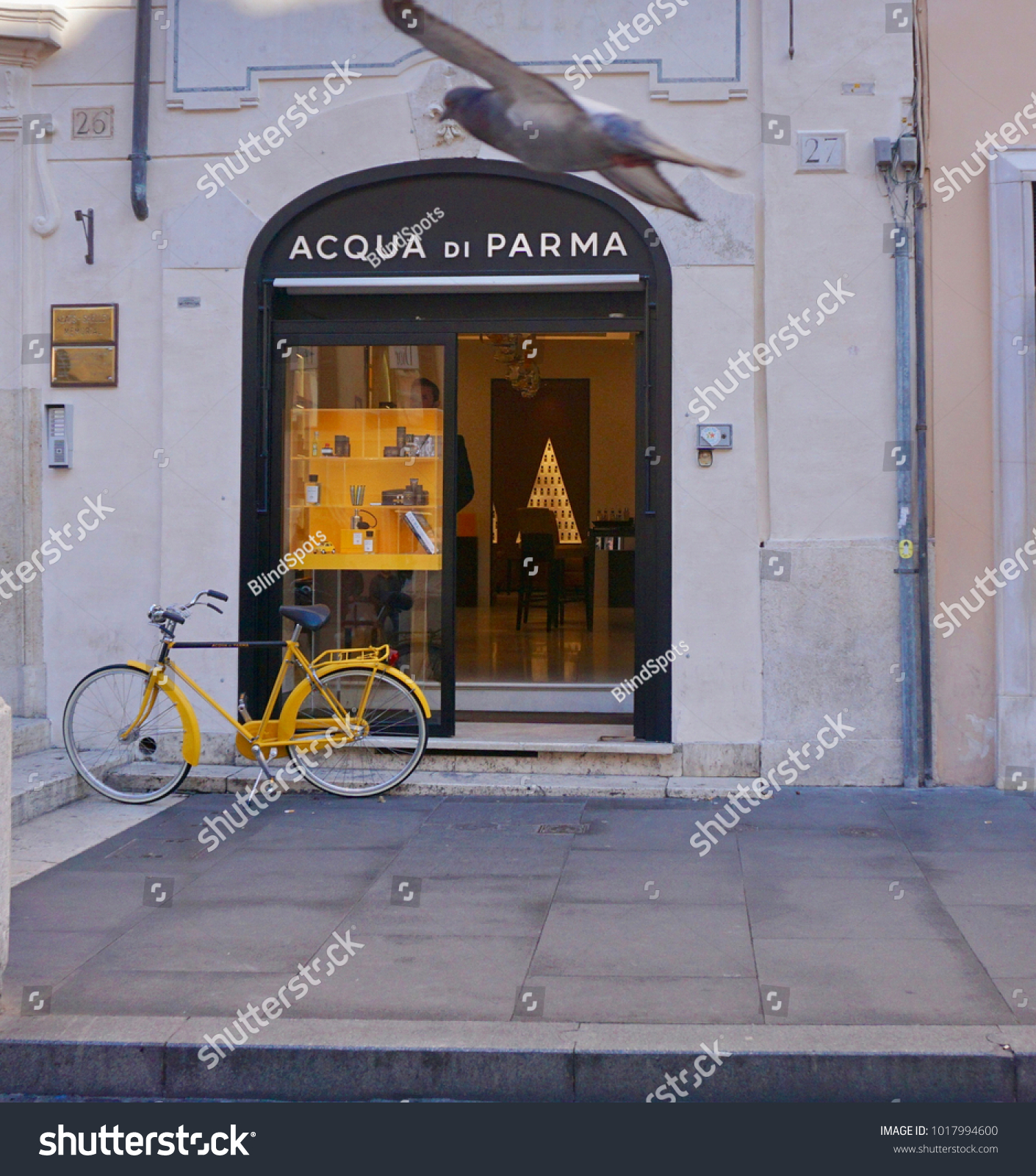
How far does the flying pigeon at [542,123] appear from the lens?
320 inches

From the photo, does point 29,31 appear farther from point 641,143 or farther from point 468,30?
point 641,143

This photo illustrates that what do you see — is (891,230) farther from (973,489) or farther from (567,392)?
(567,392)

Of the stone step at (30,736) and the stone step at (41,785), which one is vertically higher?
the stone step at (30,736)

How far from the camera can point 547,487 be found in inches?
768

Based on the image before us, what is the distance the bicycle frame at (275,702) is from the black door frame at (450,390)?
673 millimetres

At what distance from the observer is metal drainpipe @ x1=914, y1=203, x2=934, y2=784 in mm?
7875

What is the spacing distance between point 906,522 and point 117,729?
4.97 metres

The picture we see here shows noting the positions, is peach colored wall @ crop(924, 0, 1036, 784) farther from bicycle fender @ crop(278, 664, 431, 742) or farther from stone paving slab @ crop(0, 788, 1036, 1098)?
bicycle fender @ crop(278, 664, 431, 742)

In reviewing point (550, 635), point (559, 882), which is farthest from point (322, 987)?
point (550, 635)

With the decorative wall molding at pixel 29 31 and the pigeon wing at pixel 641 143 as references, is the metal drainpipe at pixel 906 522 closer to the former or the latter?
the pigeon wing at pixel 641 143

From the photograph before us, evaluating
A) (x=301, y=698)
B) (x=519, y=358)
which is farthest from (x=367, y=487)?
(x=519, y=358)

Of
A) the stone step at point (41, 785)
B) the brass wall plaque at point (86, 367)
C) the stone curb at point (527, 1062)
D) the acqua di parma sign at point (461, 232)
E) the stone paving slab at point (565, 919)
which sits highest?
the acqua di parma sign at point (461, 232)

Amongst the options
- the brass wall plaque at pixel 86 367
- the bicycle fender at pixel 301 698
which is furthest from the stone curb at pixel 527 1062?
the brass wall plaque at pixel 86 367

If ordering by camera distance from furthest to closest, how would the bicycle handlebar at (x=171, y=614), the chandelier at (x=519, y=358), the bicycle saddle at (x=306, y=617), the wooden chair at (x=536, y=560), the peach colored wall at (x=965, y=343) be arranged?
the wooden chair at (x=536, y=560), the chandelier at (x=519, y=358), the peach colored wall at (x=965, y=343), the bicycle saddle at (x=306, y=617), the bicycle handlebar at (x=171, y=614)
